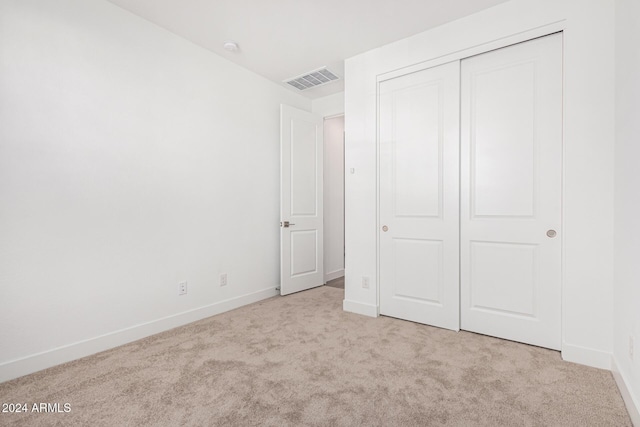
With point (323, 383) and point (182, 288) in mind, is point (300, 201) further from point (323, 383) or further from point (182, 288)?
point (323, 383)

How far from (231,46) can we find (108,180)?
1711 mm

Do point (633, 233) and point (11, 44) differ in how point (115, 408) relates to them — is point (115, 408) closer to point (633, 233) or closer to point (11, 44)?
point (11, 44)

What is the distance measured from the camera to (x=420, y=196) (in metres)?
2.90

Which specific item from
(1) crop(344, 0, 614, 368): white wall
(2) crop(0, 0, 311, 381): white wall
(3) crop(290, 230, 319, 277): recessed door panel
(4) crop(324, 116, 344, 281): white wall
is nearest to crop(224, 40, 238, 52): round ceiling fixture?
(2) crop(0, 0, 311, 381): white wall

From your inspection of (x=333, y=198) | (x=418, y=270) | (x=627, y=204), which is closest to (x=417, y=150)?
(x=418, y=270)

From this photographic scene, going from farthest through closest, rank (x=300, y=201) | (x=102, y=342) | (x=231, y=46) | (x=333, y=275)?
(x=333, y=275) < (x=300, y=201) < (x=231, y=46) < (x=102, y=342)

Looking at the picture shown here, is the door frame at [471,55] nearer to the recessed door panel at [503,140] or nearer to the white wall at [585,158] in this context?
the white wall at [585,158]

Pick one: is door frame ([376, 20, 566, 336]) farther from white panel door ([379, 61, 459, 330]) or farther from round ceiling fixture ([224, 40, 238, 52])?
round ceiling fixture ([224, 40, 238, 52])

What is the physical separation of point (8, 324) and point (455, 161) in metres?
3.45

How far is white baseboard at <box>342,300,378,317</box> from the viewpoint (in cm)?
310

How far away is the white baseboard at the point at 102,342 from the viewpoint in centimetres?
199

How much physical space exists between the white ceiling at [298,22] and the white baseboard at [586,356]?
2.63 metres

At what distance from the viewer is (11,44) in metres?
1.98

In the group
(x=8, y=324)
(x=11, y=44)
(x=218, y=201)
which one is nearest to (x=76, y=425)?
(x=8, y=324)
